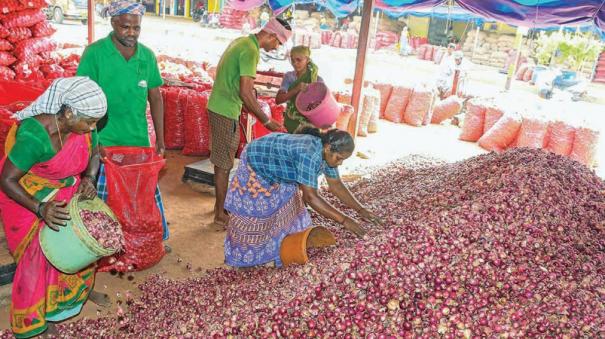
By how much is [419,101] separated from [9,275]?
772 cm

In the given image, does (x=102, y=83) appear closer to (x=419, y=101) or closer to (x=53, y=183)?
(x=53, y=183)

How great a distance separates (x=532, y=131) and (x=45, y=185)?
6.83 metres

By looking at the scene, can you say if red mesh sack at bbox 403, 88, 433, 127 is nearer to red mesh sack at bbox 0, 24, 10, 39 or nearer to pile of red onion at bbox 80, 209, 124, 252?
red mesh sack at bbox 0, 24, 10, 39

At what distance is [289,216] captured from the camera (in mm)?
3141

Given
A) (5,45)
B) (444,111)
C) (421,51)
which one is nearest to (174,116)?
(5,45)

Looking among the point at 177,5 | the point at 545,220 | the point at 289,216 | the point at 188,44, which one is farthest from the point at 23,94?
the point at 177,5

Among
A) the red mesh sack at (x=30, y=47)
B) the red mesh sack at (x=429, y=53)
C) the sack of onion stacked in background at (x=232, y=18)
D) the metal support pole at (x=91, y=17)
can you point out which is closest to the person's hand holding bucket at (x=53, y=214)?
the red mesh sack at (x=30, y=47)

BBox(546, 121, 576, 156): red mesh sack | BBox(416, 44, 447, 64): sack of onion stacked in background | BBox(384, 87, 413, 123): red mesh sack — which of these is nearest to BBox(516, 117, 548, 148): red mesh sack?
BBox(546, 121, 576, 156): red mesh sack

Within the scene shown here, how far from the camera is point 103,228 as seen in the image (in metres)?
2.29

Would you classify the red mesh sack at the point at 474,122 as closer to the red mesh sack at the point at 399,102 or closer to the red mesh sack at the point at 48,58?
the red mesh sack at the point at 399,102

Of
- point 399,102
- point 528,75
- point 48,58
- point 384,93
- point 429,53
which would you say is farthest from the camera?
point 429,53

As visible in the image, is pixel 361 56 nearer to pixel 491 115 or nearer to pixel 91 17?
pixel 491 115

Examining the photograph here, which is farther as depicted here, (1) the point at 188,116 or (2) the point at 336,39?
(2) the point at 336,39

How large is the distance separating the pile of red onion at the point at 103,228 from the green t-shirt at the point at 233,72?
1660mm
